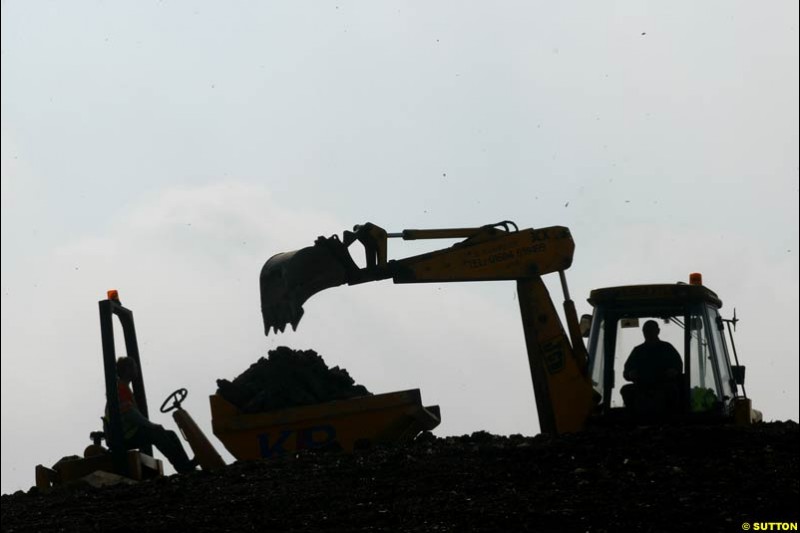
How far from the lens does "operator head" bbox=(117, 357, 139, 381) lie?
632 inches

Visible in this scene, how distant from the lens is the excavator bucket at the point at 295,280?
1620 centimetres

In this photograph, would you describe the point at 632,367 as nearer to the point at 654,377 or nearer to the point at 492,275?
the point at 654,377

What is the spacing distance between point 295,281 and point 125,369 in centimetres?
186

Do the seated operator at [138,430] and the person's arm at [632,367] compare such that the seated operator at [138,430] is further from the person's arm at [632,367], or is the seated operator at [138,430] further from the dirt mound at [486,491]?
the person's arm at [632,367]

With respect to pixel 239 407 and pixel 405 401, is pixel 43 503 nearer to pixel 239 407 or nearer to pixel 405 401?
pixel 239 407

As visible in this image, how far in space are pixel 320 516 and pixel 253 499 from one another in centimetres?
100

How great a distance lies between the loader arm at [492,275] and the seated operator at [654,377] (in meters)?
0.58

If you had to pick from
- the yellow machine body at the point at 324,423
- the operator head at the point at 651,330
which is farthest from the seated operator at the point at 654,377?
the yellow machine body at the point at 324,423

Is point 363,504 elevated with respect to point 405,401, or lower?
lower

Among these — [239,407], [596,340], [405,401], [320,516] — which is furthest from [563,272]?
[320,516]

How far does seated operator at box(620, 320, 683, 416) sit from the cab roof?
300 millimetres

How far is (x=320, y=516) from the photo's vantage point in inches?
508

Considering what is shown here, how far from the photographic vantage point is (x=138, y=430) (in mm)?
15891

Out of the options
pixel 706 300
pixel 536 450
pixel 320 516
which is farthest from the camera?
pixel 706 300
